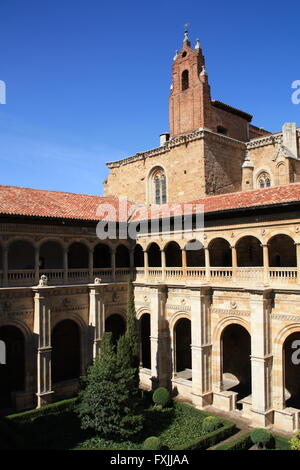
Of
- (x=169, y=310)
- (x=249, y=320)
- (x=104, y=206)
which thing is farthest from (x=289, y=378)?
(x=104, y=206)

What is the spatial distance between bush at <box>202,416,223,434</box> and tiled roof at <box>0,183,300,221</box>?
908 centimetres

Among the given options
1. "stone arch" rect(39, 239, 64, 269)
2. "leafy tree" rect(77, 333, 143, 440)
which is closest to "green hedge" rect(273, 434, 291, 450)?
"leafy tree" rect(77, 333, 143, 440)

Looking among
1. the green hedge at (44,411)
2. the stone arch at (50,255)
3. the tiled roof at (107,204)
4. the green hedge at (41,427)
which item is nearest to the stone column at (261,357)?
the tiled roof at (107,204)

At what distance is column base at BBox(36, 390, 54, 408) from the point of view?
1798 cm

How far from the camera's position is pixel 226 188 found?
2686 cm

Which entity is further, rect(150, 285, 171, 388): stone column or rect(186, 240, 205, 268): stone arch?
rect(186, 240, 205, 268): stone arch

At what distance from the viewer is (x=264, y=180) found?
27.0m

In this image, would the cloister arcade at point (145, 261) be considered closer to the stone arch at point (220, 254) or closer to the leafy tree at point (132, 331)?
the stone arch at point (220, 254)

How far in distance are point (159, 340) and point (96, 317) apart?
3.60m

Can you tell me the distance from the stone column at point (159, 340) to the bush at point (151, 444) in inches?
244

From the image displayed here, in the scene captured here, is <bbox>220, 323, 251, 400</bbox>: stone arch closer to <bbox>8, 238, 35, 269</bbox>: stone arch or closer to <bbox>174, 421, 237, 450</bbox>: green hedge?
<bbox>174, 421, 237, 450</bbox>: green hedge
